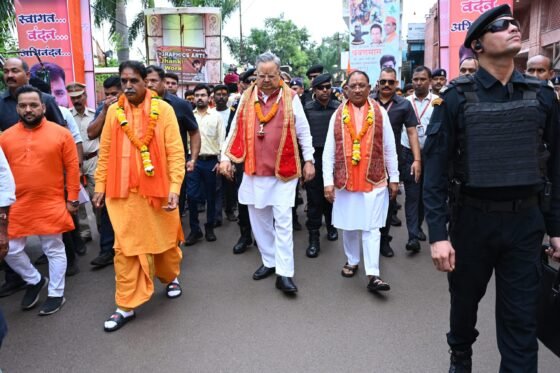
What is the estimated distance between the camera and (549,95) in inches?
93.6

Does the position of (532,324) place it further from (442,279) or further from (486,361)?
(442,279)

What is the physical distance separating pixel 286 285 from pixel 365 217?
36.1 inches

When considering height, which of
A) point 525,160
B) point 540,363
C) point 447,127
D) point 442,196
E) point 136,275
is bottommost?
point 540,363

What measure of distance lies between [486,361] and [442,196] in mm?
1280

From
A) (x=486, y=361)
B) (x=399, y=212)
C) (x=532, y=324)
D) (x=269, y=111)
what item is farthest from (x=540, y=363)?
(x=399, y=212)

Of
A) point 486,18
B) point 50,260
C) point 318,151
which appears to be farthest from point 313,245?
point 486,18

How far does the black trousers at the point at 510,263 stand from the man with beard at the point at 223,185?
14.8 ft

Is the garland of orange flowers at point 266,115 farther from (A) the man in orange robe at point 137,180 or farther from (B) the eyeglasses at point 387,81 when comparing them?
(B) the eyeglasses at point 387,81

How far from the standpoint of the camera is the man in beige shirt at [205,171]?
19.8 feet

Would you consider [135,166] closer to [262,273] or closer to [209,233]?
[262,273]

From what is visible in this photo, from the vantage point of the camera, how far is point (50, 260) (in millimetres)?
4055

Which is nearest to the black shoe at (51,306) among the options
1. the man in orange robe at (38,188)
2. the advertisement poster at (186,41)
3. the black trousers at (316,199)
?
the man in orange robe at (38,188)

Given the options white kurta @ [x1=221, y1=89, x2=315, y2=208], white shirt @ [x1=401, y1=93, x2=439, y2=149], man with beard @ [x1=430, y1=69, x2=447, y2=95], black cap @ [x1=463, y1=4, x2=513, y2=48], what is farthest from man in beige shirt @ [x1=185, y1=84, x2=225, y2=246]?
black cap @ [x1=463, y1=4, x2=513, y2=48]

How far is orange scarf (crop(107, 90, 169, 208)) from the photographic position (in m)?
3.74
